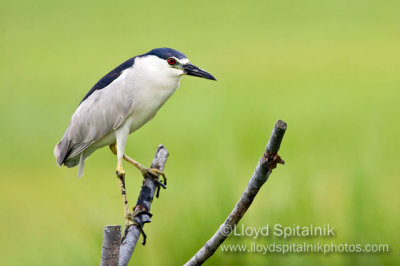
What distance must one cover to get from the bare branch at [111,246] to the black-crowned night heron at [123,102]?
1075 millimetres

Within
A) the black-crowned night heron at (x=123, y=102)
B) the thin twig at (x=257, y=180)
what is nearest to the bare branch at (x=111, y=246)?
the thin twig at (x=257, y=180)

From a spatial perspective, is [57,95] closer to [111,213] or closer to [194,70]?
[111,213]

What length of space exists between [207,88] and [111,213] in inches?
210

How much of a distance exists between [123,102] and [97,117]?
19 centimetres

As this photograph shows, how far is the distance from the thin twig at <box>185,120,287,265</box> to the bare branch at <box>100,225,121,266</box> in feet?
0.74

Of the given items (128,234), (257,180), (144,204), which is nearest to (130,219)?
(144,204)

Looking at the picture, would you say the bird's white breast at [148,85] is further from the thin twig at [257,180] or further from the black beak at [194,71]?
the thin twig at [257,180]

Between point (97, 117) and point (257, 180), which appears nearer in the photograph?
point (257, 180)

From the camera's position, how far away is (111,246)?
1913 mm

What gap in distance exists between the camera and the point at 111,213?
3.70 m

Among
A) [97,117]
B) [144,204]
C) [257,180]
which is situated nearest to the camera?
[257,180]

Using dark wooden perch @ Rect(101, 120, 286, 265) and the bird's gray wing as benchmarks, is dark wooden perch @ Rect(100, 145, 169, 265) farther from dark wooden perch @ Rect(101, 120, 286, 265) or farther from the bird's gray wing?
the bird's gray wing

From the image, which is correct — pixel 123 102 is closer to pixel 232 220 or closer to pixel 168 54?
pixel 168 54

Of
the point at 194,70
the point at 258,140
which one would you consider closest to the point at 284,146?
the point at 258,140
